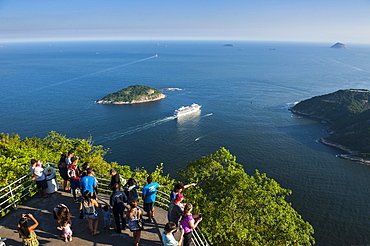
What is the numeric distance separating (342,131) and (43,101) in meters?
101

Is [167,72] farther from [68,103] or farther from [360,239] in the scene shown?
[360,239]

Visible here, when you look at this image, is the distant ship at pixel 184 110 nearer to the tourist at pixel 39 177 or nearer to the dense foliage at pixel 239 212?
the dense foliage at pixel 239 212

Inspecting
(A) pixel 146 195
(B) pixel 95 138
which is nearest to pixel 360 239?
(A) pixel 146 195

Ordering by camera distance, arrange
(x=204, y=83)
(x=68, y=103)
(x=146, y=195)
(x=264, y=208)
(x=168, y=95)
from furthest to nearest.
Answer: (x=204, y=83)
(x=168, y=95)
(x=68, y=103)
(x=264, y=208)
(x=146, y=195)

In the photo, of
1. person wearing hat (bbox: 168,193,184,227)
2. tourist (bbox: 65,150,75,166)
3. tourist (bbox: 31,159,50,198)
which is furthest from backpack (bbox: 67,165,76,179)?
person wearing hat (bbox: 168,193,184,227)

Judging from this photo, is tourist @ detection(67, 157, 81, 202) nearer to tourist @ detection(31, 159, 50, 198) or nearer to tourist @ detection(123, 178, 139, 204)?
tourist @ detection(31, 159, 50, 198)

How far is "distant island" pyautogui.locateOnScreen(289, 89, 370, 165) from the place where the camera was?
6306 centimetres

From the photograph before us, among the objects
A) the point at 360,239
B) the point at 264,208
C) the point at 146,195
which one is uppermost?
the point at 146,195

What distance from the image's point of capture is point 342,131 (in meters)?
72.3

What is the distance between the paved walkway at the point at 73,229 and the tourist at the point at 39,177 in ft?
1.46

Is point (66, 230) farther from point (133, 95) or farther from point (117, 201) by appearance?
point (133, 95)

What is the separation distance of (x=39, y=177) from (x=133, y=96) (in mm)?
92732

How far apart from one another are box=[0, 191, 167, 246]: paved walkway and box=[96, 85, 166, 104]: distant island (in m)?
88.4

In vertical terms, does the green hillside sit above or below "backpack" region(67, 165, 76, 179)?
below
